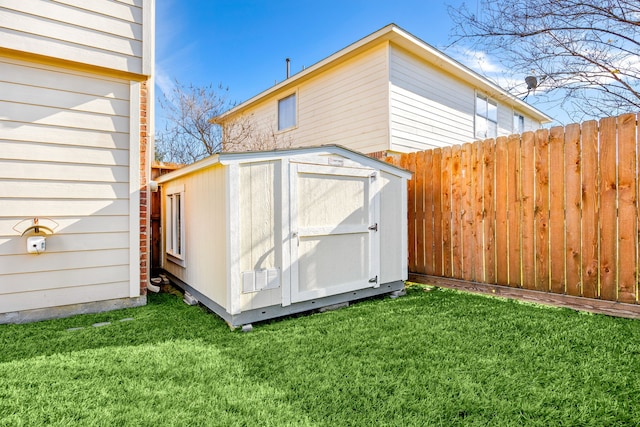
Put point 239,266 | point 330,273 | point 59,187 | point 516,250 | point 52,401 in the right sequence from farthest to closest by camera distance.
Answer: point 516,250 → point 330,273 → point 59,187 → point 239,266 → point 52,401

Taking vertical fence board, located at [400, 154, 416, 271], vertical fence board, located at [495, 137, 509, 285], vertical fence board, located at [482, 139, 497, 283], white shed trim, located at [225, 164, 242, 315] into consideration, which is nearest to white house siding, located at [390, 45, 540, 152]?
vertical fence board, located at [400, 154, 416, 271]

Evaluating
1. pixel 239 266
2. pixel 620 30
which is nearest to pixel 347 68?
pixel 620 30

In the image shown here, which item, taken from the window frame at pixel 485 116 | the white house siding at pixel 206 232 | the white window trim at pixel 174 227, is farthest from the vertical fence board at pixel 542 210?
the window frame at pixel 485 116

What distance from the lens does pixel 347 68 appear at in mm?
8117

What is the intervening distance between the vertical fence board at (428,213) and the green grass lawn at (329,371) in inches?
62.9

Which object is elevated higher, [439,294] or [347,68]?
[347,68]

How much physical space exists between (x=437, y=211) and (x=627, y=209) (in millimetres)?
2119

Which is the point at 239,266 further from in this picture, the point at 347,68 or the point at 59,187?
the point at 347,68

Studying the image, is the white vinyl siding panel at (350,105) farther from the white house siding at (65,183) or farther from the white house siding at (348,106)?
the white house siding at (65,183)

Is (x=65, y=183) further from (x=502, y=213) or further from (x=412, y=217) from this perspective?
(x=502, y=213)

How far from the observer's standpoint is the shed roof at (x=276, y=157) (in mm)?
3193

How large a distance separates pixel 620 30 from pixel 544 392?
4809 mm

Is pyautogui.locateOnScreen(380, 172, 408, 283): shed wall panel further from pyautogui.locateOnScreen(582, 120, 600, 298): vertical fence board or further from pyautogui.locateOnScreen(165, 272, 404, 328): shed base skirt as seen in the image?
pyautogui.locateOnScreen(582, 120, 600, 298): vertical fence board

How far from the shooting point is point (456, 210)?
190 inches
